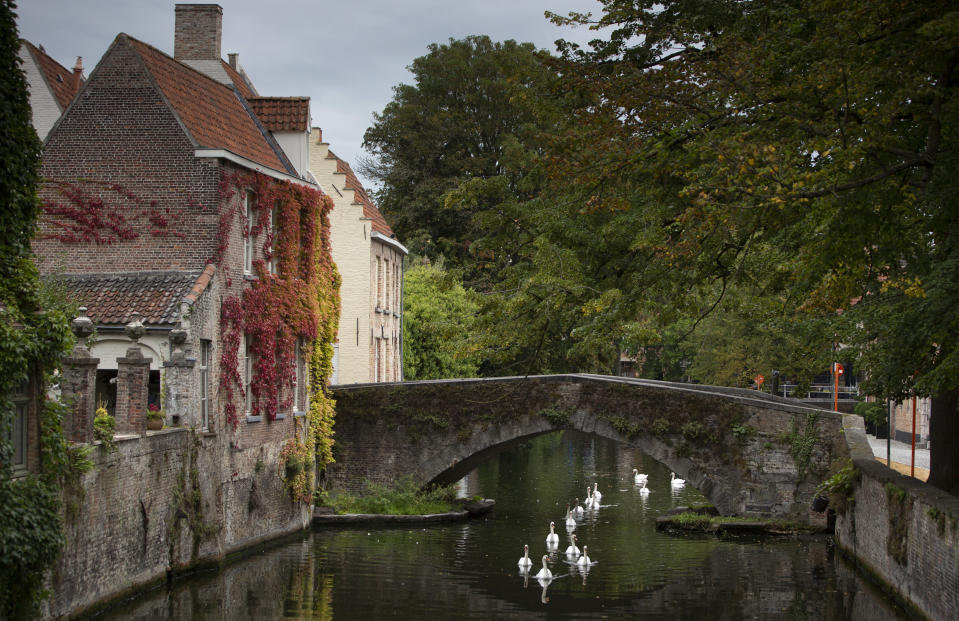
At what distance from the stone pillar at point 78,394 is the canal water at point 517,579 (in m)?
2.29

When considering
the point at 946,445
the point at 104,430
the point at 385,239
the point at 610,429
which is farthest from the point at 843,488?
the point at 385,239

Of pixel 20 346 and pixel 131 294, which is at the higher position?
pixel 131 294

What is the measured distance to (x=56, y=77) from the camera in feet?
77.5

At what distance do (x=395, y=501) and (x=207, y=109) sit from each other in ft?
30.7

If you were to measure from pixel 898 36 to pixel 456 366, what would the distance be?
28.7 m

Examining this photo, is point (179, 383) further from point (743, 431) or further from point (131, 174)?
point (743, 431)

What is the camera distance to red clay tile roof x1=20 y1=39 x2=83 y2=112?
2267 centimetres

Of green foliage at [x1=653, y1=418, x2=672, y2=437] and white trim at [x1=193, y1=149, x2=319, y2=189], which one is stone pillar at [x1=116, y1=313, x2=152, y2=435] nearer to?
white trim at [x1=193, y1=149, x2=319, y2=189]

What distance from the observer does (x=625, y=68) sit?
46.9 feet

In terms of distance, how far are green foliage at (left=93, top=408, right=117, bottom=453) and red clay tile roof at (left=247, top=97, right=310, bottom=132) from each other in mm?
11013

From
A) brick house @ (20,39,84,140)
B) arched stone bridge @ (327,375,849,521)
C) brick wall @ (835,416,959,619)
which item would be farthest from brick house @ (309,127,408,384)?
brick wall @ (835,416,959,619)

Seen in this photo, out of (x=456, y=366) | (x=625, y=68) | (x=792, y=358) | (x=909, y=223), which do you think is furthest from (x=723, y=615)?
(x=456, y=366)

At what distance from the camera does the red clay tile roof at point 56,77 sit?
22672 millimetres

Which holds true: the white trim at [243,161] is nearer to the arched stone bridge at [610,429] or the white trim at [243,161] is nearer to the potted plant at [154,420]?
the potted plant at [154,420]
